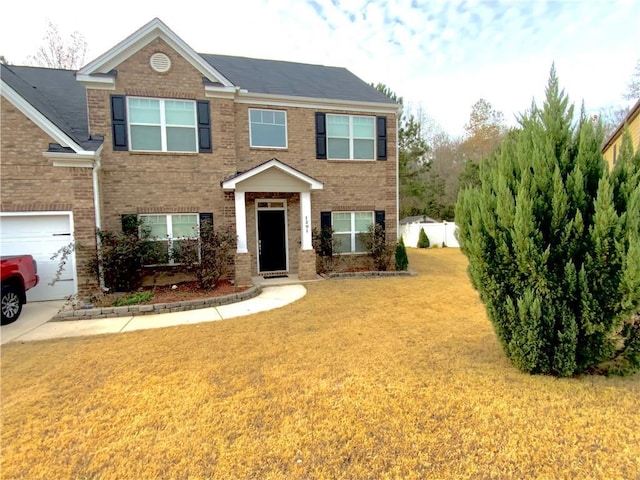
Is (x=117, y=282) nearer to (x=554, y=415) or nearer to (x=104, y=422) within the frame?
(x=104, y=422)

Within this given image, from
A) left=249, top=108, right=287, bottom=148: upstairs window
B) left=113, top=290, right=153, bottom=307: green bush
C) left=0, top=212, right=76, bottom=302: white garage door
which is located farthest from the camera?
left=249, top=108, right=287, bottom=148: upstairs window

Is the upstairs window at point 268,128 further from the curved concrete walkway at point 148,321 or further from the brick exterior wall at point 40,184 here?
the curved concrete walkway at point 148,321

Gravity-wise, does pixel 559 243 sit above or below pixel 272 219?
below

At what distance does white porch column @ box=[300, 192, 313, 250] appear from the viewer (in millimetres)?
10602

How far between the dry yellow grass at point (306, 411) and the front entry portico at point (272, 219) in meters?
5.25

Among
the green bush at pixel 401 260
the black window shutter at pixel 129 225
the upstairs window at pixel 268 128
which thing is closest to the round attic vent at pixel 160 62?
the upstairs window at pixel 268 128

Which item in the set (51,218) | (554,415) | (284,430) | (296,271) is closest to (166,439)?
(284,430)

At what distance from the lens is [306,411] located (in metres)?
3.12

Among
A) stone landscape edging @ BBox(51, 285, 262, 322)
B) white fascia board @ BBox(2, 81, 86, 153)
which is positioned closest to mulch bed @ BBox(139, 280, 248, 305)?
stone landscape edging @ BBox(51, 285, 262, 322)

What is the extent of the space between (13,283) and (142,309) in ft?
8.03

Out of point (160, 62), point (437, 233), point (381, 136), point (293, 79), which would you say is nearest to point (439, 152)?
point (437, 233)

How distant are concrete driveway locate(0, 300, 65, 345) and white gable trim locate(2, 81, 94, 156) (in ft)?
12.4

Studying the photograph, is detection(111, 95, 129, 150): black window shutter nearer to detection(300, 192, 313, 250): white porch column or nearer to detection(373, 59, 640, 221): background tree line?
detection(300, 192, 313, 250): white porch column

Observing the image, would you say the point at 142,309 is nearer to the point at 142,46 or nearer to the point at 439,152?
the point at 142,46
